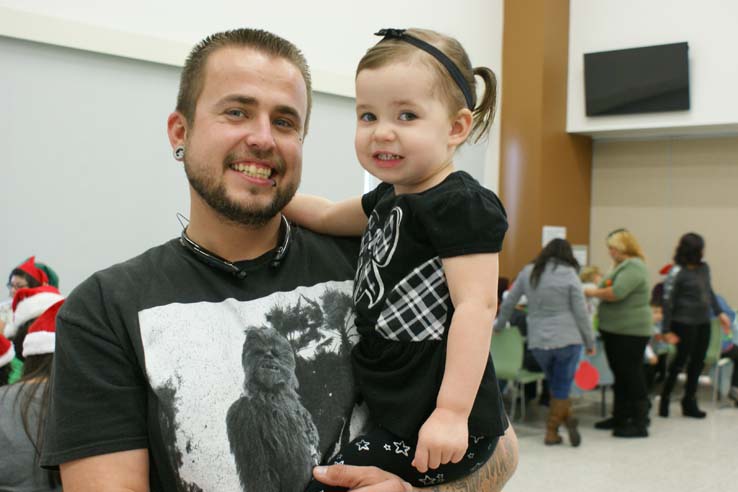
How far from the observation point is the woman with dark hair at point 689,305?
643 cm

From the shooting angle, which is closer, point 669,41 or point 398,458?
point 398,458

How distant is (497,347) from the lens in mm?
5973

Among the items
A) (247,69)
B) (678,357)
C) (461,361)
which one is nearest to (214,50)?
(247,69)

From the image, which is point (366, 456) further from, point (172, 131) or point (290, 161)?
point (172, 131)

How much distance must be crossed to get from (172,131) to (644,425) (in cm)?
549

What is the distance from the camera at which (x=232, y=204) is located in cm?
142

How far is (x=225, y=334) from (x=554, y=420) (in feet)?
15.7

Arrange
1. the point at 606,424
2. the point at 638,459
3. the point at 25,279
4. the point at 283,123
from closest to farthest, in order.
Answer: the point at 283,123 → the point at 25,279 → the point at 638,459 → the point at 606,424

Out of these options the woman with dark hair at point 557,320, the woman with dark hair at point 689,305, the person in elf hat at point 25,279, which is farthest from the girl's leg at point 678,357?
the person in elf hat at point 25,279

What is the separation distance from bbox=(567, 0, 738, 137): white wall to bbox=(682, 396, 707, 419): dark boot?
3103 mm

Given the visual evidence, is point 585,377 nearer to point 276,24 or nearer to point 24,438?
point 276,24

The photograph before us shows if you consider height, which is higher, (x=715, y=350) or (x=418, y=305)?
(x=418, y=305)

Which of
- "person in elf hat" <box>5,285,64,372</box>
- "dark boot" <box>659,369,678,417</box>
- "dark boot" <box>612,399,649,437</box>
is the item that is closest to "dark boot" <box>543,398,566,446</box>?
"dark boot" <box>612,399,649,437</box>

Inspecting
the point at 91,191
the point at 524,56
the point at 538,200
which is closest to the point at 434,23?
the point at 524,56
